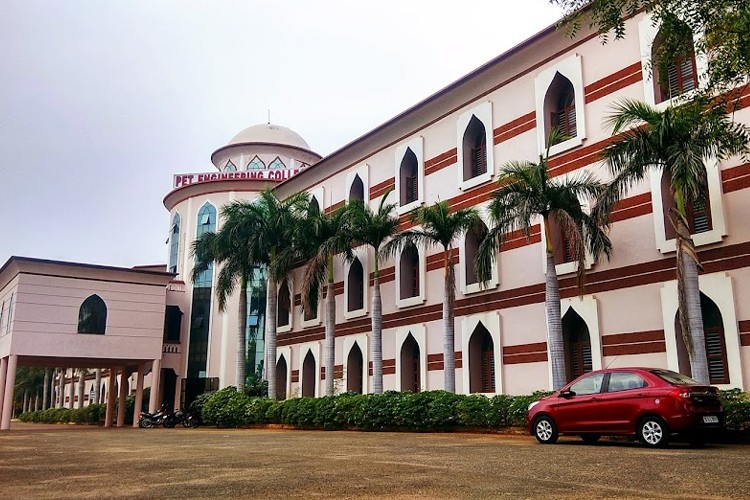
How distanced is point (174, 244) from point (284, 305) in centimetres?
1010

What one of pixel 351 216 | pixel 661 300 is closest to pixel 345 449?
pixel 661 300

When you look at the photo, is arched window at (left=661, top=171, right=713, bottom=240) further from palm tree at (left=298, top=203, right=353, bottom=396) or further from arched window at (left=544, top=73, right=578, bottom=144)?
palm tree at (left=298, top=203, right=353, bottom=396)

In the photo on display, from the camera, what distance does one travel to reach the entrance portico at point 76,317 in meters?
28.0

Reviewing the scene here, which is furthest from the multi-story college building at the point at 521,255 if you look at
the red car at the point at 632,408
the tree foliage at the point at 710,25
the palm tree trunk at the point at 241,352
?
the red car at the point at 632,408

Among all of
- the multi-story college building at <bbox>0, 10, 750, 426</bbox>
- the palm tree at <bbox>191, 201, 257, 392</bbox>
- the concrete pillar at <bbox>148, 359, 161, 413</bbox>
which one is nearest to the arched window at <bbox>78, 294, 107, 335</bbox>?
the multi-story college building at <bbox>0, 10, 750, 426</bbox>

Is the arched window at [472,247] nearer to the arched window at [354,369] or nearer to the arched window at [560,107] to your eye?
the arched window at [560,107]

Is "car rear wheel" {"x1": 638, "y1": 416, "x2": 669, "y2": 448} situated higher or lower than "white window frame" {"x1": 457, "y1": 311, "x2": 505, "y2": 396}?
lower

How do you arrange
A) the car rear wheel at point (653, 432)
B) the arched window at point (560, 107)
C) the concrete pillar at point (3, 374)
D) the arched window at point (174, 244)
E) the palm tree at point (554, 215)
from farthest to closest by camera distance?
1. the arched window at point (174, 244)
2. the concrete pillar at point (3, 374)
3. the arched window at point (560, 107)
4. the palm tree at point (554, 215)
5. the car rear wheel at point (653, 432)

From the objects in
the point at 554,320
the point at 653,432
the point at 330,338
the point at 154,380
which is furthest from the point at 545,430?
the point at 154,380

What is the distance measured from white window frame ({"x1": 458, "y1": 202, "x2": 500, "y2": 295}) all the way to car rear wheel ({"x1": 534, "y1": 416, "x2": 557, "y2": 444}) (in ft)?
22.1

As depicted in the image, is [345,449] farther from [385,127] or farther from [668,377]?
[385,127]

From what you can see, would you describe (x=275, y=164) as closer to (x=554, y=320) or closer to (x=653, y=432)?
(x=554, y=320)

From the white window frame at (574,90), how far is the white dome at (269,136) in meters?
22.9

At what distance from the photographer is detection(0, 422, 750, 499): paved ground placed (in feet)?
21.7
